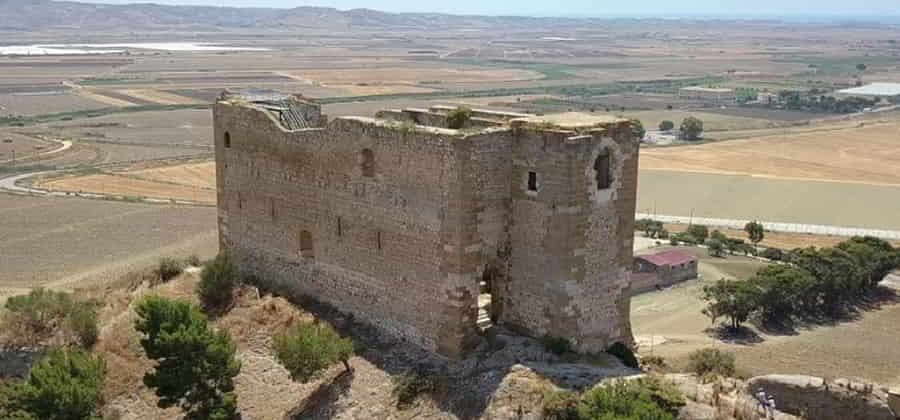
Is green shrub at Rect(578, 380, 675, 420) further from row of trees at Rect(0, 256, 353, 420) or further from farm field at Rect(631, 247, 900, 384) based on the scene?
farm field at Rect(631, 247, 900, 384)

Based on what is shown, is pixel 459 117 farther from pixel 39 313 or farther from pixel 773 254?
pixel 773 254

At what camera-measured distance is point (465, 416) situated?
17.1 m

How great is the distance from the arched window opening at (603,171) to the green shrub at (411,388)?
4.89 m

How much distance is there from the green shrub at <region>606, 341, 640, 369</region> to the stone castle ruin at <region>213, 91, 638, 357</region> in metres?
0.18

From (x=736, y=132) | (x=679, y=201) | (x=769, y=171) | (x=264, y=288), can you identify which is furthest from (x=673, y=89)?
(x=264, y=288)

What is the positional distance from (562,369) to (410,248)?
151 inches

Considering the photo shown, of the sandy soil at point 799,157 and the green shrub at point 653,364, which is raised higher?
the green shrub at point 653,364

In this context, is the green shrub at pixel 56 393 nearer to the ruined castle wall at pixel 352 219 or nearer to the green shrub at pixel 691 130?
the ruined castle wall at pixel 352 219

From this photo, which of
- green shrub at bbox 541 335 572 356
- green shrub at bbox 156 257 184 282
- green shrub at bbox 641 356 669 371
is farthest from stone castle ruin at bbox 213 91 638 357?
green shrub at bbox 156 257 184 282

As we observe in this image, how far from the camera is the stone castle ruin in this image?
17969 mm

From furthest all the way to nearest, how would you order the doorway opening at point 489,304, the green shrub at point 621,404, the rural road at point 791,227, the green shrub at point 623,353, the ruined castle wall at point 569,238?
the rural road at point 791,227
the green shrub at point 623,353
the doorway opening at point 489,304
the ruined castle wall at point 569,238
the green shrub at point 621,404

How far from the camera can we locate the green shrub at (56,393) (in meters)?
16.8

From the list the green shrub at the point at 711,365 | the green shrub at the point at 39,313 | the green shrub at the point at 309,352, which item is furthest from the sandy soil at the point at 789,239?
the green shrub at the point at 39,313

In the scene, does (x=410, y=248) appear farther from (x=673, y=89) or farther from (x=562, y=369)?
(x=673, y=89)
